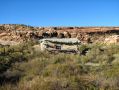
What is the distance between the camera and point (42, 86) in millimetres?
9070

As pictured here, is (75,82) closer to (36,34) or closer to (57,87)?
(57,87)

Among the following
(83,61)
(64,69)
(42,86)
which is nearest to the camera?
(42,86)

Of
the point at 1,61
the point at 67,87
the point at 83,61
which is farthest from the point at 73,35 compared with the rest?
the point at 67,87

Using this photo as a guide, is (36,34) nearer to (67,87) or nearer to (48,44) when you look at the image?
(48,44)

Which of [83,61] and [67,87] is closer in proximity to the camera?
[67,87]

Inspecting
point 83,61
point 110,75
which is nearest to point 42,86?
point 110,75

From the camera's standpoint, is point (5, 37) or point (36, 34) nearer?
point (5, 37)

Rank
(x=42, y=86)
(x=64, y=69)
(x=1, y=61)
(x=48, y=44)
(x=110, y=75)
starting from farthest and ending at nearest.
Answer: (x=48, y=44)
(x=1, y=61)
(x=64, y=69)
(x=110, y=75)
(x=42, y=86)

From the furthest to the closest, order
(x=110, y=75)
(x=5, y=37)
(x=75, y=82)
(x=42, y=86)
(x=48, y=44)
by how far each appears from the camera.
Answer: (x=5, y=37), (x=48, y=44), (x=110, y=75), (x=75, y=82), (x=42, y=86)

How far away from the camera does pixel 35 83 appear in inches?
368

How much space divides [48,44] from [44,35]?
1133 cm

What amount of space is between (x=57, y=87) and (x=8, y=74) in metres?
3.49

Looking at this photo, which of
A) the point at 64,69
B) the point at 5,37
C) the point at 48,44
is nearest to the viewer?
the point at 64,69

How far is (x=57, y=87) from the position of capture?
9141 mm
